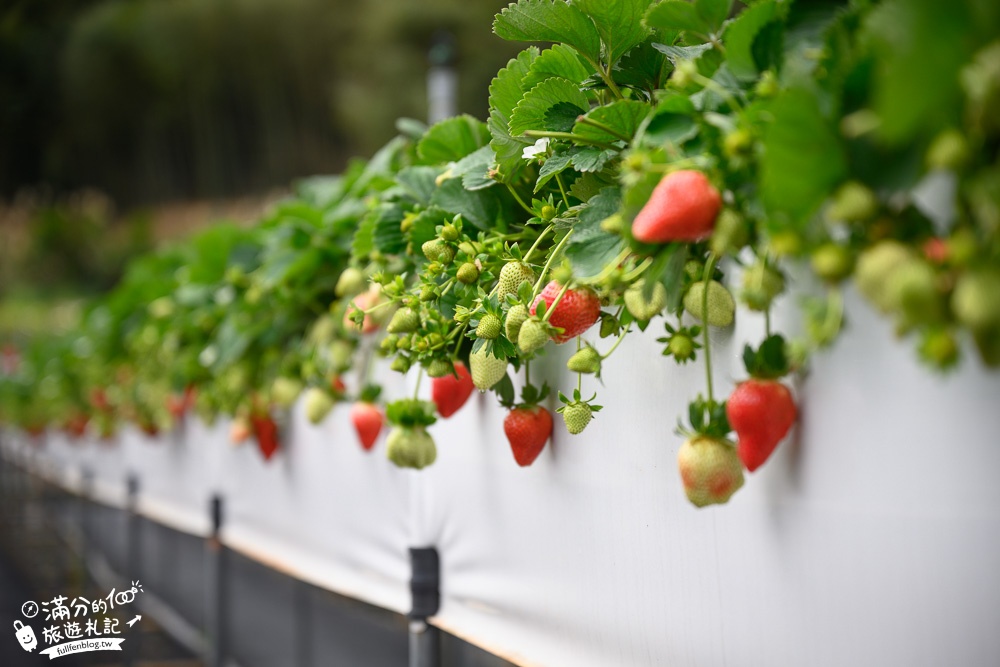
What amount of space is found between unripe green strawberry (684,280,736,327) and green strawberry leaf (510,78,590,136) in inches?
6.9

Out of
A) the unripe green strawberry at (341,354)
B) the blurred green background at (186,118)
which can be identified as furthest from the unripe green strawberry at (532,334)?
the blurred green background at (186,118)

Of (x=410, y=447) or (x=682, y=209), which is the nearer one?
(x=682, y=209)

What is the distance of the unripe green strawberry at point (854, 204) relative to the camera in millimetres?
392

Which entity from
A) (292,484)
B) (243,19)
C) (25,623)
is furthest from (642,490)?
(243,19)

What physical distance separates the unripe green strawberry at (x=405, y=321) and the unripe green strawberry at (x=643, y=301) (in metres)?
0.23

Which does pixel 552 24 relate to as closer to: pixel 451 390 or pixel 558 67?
pixel 558 67

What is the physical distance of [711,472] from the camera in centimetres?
52

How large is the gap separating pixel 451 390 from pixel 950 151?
0.57m

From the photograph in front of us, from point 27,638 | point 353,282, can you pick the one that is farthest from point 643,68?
point 27,638

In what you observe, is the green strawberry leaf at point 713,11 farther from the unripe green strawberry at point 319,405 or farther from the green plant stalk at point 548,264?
the unripe green strawberry at point 319,405

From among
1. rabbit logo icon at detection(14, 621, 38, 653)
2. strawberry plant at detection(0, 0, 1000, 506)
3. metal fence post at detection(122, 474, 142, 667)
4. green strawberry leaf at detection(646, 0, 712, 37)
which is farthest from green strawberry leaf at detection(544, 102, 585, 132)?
metal fence post at detection(122, 474, 142, 667)

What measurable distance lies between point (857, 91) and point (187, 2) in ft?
26.3

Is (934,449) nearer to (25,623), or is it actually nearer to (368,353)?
(368,353)

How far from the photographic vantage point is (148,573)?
2.31 metres
